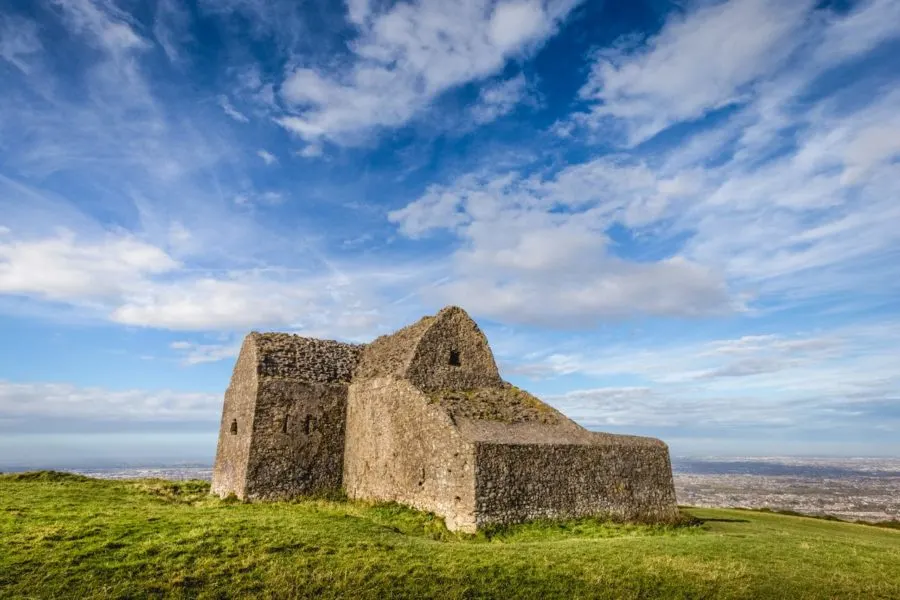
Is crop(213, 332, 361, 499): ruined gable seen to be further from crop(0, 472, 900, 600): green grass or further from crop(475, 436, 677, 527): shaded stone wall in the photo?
crop(475, 436, 677, 527): shaded stone wall

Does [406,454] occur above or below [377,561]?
above

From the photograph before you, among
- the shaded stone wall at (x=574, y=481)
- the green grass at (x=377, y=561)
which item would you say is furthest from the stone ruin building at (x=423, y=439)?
the green grass at (x=377, y=561)

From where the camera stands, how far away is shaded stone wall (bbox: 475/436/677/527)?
18.0 meters

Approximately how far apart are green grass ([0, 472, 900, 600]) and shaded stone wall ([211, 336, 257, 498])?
22.1 feet

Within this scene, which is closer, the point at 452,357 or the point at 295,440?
the point at 295,440

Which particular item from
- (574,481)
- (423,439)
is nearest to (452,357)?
(423,439)

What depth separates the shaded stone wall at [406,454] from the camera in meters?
18.4

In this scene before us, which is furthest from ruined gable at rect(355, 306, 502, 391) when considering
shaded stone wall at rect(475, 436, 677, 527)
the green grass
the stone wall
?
the green grass

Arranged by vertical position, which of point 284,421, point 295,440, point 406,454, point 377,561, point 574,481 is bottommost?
point 377,561

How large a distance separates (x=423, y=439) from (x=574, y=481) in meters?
5.71

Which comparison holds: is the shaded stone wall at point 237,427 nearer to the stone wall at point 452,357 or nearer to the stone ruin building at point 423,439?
the stone ruin building at point 423,439

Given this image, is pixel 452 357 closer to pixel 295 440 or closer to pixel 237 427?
pixel 295 440

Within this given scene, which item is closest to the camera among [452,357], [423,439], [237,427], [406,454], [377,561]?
[377,561]

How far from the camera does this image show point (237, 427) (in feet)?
87.8
